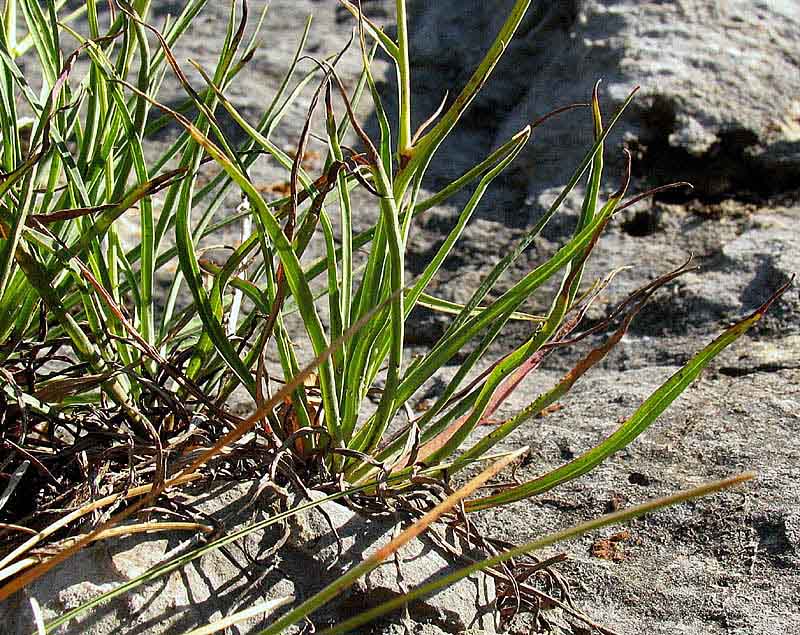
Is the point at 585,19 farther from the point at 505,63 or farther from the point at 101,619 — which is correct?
the point at 101,619

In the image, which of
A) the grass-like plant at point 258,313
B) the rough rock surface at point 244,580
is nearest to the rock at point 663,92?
the grass-like plant at point 258,313

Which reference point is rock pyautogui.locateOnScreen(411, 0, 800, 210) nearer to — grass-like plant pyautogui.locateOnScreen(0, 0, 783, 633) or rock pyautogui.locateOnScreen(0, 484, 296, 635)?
grass-like plant pyautogui.locateOnScreen(0, 0, 783, 633)

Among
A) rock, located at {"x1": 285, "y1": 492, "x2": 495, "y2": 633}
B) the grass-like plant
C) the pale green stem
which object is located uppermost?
the pale green stem

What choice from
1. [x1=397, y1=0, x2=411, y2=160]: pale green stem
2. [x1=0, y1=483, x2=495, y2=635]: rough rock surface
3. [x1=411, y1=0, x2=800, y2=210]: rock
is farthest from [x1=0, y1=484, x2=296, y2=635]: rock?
[x1=411, y1=0, x2=800, y2=210]: rock

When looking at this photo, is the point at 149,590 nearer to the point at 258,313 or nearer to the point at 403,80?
the point at 258,313

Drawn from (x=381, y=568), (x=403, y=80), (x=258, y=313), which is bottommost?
(x=381, y=568)

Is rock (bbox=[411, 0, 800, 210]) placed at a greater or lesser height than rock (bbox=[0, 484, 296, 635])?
greater

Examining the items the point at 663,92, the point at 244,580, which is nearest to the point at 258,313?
the point at 244,580

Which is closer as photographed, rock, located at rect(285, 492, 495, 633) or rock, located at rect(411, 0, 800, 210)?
rock, located at rect(285, 492, 495, 633)

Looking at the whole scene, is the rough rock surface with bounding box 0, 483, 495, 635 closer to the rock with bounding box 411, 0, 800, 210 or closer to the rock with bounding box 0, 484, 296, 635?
the rock with bounding box 0, 484, 296, 635

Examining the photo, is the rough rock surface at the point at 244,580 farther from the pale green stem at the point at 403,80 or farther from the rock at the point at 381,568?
the pale green stem at the point at 403,80

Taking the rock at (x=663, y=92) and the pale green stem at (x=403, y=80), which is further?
the rock at (x=663, y=92)
